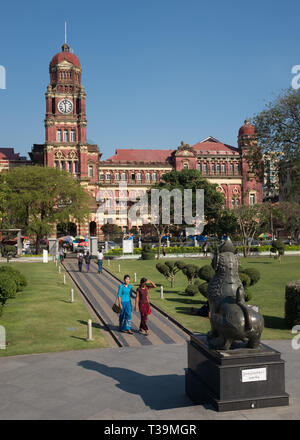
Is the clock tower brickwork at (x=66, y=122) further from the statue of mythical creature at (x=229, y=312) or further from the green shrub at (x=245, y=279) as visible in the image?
the statue of mythical creature at (x=229, y=312)

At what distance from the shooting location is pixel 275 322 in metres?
13.6

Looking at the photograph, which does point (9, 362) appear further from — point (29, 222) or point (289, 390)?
point (29, 222)

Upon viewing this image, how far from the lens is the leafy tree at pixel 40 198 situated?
44.1 m

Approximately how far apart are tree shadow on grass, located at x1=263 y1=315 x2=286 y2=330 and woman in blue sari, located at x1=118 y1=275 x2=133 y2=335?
4.57 m

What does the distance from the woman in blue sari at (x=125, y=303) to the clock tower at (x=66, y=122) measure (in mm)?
55686

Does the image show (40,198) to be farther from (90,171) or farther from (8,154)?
(8,154)

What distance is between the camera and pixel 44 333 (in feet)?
40.2

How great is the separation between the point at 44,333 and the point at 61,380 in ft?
14.1

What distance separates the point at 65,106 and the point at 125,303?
59470 millimetres

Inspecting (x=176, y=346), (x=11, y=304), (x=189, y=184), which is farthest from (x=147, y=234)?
(x=176, y=346)

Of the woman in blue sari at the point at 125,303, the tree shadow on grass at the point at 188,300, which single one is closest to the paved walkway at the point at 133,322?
the woman in blue sari at the point at 125,303

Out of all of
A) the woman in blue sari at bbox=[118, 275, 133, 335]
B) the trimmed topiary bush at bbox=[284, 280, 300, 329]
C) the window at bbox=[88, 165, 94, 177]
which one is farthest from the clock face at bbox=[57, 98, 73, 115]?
the trimmed topiary bush at bbox=[284, 280, 300, 329]

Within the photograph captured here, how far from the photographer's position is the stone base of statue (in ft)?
20.3

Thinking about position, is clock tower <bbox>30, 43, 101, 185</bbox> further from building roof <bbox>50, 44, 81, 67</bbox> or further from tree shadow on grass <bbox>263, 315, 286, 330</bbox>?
tree shadow on grass <bbox>263, 315, 286, 330</bbox>
